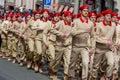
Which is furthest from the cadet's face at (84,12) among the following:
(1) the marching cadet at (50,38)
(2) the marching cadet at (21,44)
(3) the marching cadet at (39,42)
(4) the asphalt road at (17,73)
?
(2) the marching cadet at (21,44)

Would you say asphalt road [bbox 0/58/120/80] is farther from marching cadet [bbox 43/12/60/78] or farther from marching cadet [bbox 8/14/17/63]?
marching cadet [bbox 8/14/17/63]

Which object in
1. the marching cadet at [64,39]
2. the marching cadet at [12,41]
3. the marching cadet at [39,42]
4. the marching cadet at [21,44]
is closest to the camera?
the marching cadet at [64,39]

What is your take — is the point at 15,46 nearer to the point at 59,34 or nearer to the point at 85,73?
the point at 59,34

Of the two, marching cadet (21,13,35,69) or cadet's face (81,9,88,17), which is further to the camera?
marching cadet (21,13,35,69)

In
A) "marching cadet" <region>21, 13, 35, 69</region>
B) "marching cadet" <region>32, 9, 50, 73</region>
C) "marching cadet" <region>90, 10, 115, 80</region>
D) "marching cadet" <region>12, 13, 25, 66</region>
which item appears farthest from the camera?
"marching cadet" <region>12, 13, 25, 66</region>

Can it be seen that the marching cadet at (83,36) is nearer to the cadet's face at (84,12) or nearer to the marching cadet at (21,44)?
the cadet's face at (84,12)

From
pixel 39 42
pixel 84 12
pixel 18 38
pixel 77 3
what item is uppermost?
pixel 84 12

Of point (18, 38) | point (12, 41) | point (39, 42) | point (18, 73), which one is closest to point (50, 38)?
point (39, 42)

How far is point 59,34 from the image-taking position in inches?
542

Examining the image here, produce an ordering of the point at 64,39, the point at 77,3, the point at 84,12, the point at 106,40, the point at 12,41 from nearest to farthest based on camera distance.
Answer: the point at 84,12, the point at 106,40, the point at 64,39, the point at 12,41, the point at 77,3

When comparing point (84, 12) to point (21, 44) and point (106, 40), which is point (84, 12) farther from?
point (21, 44)

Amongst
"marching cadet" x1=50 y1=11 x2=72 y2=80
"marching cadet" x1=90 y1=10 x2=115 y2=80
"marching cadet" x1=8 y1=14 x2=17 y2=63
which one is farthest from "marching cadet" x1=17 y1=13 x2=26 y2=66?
"marching cadet" x1=90 y1=10 x2=115 y2=80

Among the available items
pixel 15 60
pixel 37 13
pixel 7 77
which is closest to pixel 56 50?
pixel 7 77

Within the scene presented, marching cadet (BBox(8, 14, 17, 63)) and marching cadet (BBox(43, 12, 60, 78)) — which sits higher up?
marching cadet (BBox(43, 12, 60, 78))
